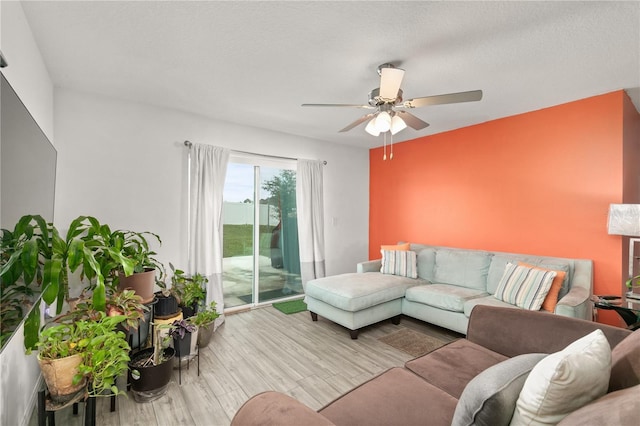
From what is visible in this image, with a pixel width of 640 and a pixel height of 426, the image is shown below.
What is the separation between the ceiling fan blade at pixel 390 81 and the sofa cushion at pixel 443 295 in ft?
7.02

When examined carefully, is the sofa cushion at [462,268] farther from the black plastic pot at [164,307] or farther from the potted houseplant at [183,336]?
the black plastic pot at [164,307]

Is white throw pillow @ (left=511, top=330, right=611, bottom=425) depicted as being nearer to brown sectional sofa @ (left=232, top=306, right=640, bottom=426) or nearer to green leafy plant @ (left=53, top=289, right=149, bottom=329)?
brown sectional sofa @ (left=232, top=306, right=640, bottom=426)

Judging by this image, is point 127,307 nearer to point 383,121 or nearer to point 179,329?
point 179,329

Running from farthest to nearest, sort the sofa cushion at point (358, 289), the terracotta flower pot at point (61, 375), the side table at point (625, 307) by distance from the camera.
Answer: the sofa cushion at point (358, 289) → the side table at point (625, 307) → the terracotta flower pot at point (61, 375)

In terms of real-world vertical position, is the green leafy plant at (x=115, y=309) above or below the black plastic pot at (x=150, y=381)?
above

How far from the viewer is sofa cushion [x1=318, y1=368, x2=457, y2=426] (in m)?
1.23

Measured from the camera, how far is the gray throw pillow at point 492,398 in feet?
3.11

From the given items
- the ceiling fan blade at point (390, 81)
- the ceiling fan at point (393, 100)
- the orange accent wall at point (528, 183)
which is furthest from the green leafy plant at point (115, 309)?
the orange accent wall at point (528, 183)

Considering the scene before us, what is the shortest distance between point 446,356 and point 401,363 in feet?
3.29

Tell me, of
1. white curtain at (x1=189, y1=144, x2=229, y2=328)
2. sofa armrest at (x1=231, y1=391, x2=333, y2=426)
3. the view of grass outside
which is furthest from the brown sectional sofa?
the view of grass outside

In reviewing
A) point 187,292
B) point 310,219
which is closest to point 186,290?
point 187,292

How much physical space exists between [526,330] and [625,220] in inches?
65.7

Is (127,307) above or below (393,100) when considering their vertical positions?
below

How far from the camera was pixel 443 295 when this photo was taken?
3.16m
